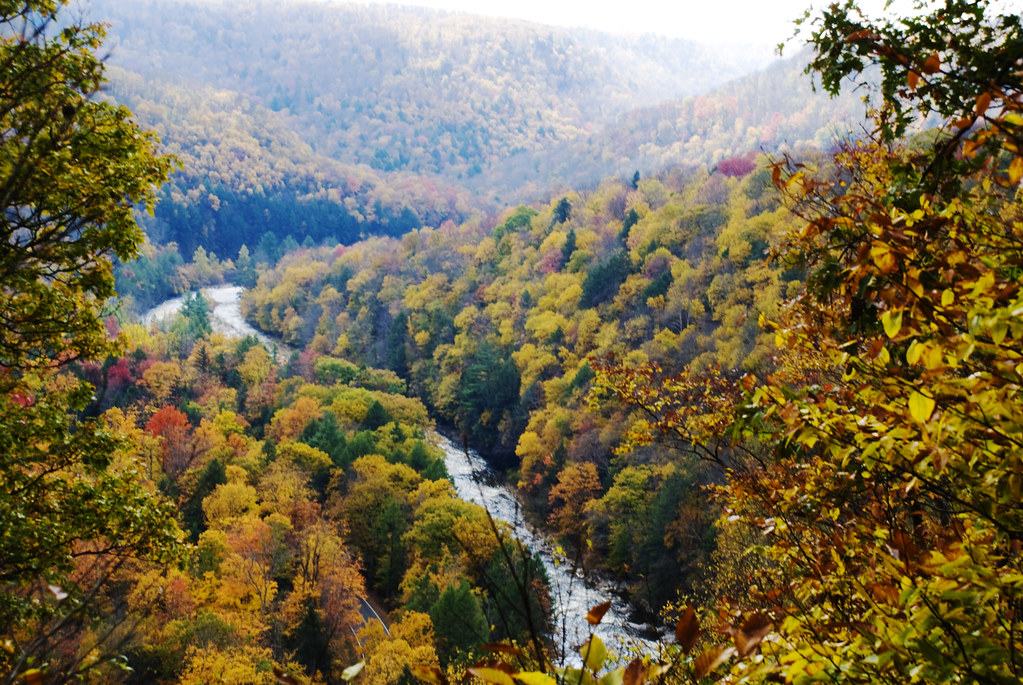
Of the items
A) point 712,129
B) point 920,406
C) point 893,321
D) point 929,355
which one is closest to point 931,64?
point 893,321

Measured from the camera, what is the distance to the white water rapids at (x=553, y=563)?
6411 millimetres

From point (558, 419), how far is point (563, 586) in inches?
545

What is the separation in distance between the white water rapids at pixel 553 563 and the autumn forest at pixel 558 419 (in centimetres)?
33

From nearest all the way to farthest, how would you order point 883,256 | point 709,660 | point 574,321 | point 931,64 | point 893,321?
point 709,660
point 893,321
point 883,256
point 931,64
point 574,321

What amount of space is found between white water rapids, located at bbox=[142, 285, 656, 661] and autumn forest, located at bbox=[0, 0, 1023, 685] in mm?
331

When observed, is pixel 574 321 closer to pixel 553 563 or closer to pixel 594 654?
pixel 553 563

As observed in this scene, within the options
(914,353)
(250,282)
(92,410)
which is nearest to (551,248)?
(92,410)

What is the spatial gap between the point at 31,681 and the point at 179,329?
68499 mm

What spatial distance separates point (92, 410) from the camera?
4247 cm

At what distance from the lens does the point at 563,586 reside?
28.3 m

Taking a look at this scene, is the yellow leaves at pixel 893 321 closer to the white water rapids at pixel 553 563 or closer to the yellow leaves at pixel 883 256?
the yellow leaves at pixel 883 256

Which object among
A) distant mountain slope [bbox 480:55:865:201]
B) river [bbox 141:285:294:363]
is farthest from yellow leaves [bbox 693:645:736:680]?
distant mountain slope [bbox 480:55:865:201]

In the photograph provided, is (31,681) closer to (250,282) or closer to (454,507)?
(454,507)

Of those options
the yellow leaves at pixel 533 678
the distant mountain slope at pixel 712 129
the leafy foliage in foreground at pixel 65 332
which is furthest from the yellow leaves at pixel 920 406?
the distant mountain slope at pixel 712 129
